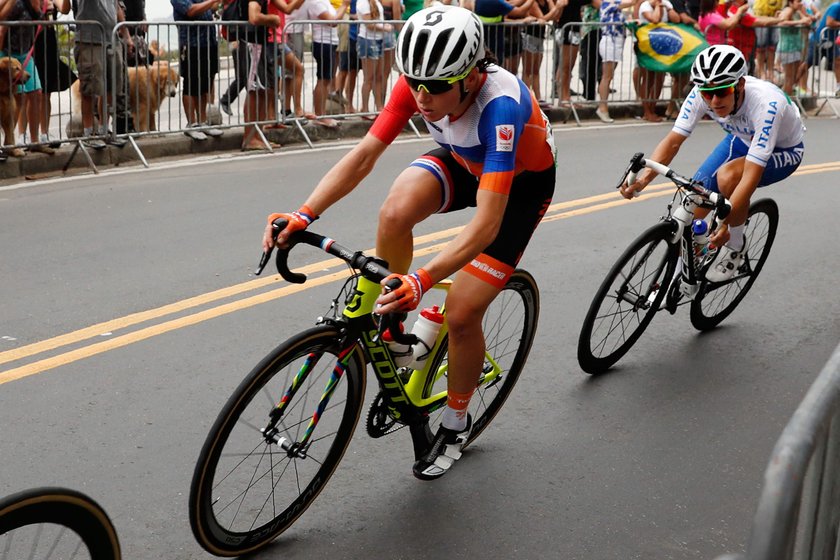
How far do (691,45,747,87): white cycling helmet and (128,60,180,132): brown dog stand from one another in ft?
21.8

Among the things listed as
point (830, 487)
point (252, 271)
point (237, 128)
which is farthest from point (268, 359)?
point (237, 128)

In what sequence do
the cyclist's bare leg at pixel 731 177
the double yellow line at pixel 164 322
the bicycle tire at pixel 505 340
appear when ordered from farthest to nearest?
the cyclist's bare leg at pixel 731 177
the double yellow line at pixel 164 322
the bicycle tire at pixel 505 340

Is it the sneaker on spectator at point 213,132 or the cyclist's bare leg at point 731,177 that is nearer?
the cyclist's bare leg at point 731,177

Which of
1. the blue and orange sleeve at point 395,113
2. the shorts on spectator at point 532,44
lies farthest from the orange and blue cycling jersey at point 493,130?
the shorts on spectator at point 532,44

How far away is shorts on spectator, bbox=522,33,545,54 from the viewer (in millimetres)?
15312

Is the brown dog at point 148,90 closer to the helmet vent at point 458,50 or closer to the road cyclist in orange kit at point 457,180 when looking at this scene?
the road cyclist in orange kit at point 457,180

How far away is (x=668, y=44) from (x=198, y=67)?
7.35m

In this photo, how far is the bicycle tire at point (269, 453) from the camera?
3.99 metres

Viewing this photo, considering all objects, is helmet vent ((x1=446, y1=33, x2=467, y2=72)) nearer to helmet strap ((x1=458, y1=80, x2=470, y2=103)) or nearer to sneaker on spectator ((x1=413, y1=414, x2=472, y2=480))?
helmet strap ((x1=458, y1=80, x2=470, y2=103))

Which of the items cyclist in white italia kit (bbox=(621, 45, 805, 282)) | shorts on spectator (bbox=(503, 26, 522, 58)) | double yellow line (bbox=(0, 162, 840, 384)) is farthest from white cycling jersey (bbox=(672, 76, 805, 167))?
shorts on spectator (bbox=(503, 26, 522, 58))

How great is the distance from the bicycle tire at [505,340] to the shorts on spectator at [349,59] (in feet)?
28.6

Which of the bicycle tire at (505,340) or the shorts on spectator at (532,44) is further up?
the shorts on spectator at (532,44)

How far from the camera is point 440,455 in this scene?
4.99 m

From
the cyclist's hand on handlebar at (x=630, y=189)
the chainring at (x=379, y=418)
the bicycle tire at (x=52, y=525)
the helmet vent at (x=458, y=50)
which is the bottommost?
the chainring at (x=379, y=418)
